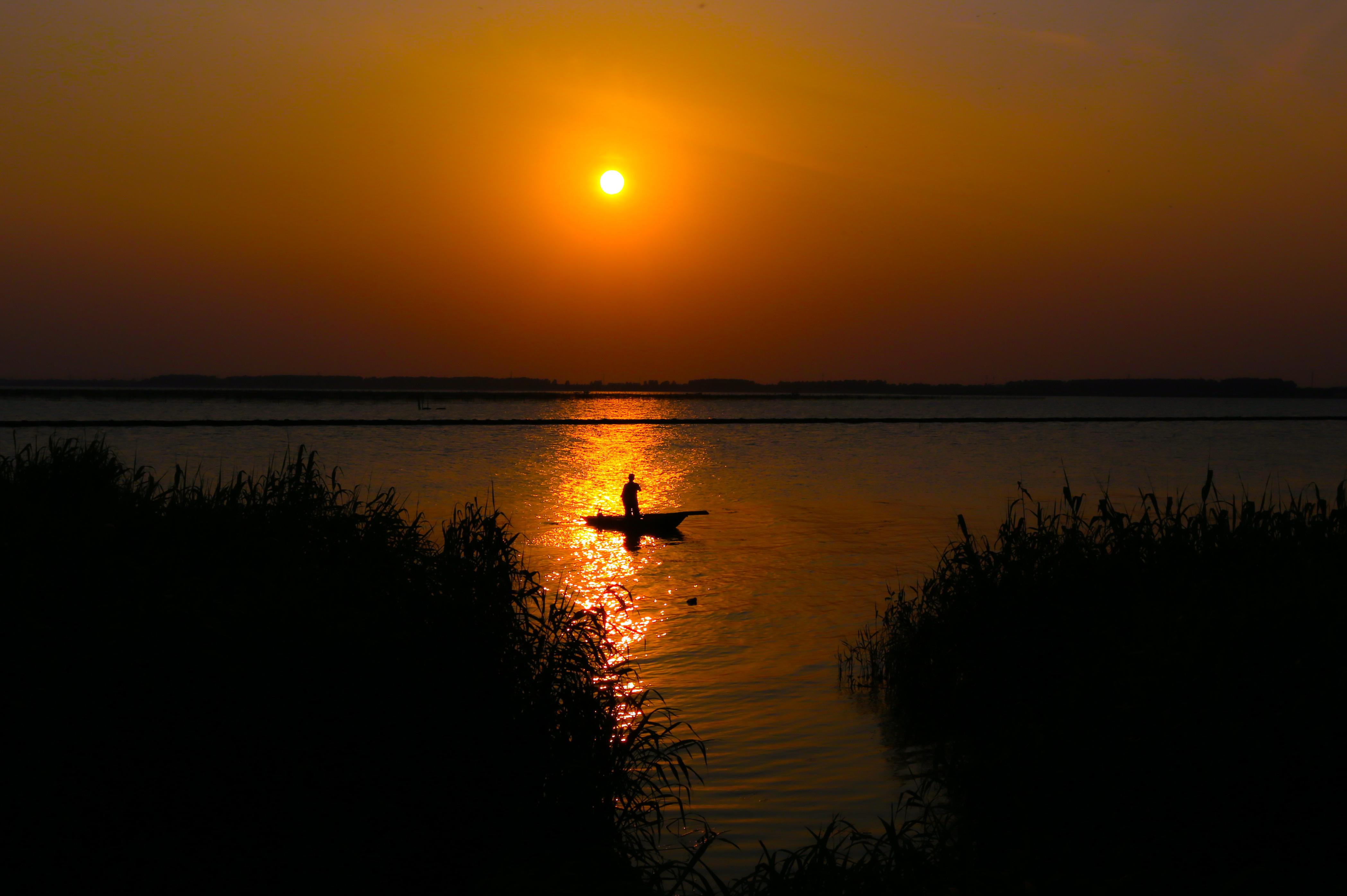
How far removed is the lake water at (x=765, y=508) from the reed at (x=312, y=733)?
70.1 inches

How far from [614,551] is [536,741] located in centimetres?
2175

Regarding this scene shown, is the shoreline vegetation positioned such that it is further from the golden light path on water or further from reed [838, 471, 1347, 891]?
the golden light path on water

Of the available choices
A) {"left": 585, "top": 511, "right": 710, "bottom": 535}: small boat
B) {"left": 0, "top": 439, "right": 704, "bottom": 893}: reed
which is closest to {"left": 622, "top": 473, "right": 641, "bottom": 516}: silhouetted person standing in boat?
{"left": 585, "top": 511, "right": 710, "bottom": 535}: small boat

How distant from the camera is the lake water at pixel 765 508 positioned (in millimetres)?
10930

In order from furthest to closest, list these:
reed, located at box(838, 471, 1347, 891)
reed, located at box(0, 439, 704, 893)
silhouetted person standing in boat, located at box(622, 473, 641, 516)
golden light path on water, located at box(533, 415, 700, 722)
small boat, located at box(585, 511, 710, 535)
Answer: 1. small boat, located at box(585, 511, 710, 535)
2. silhouetted person standing in boat, located at box(622, 473, 641, 516)
3. golden light path on water, located at box(533, 415, 700, 722)
4. reed, located at box(0, 439, 704, 893)
5. reed, located at box(838, 471, 1347, 891)

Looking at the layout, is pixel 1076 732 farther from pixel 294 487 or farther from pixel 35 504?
pixel 35 504

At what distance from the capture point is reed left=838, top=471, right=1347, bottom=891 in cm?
623

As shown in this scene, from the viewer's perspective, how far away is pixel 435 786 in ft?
23.4

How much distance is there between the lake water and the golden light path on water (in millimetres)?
143

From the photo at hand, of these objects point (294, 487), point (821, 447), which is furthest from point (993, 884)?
point (821, 447)

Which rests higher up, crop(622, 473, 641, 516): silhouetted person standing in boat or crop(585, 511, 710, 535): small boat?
crop(622, 473, 641, 516): silhouetted person standing in boat

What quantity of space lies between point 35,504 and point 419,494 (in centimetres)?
3197

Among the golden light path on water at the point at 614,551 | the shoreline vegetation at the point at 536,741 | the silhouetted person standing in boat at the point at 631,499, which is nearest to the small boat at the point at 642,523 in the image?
the silhouetted person standing in boat at the point at 631,499

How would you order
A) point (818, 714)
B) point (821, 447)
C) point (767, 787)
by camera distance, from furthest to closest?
point (821, 447) → point (818, 714) → point (767, 787)
